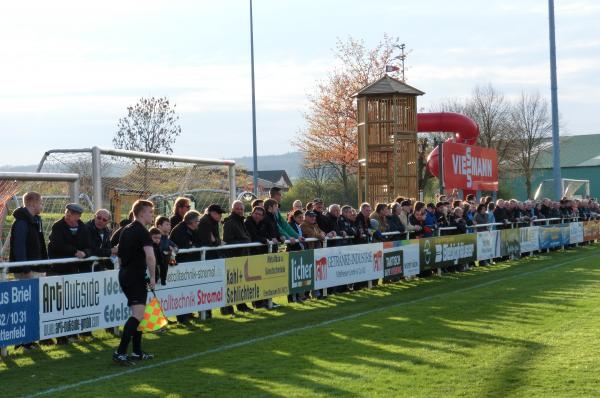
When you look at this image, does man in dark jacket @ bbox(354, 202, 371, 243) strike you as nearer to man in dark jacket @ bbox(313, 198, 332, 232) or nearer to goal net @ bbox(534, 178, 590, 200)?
man in dark jacket @ bbox(313, 198, 332, 232)

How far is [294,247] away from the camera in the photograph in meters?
18.2

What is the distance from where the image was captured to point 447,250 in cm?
2425

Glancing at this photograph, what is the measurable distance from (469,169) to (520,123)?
46212mm

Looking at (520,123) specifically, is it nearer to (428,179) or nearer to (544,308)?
(428,179)

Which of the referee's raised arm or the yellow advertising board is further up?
the referee's raised arm

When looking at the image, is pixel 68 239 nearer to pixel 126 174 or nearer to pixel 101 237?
pixel 101 237

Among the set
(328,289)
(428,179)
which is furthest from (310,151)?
(328,289)

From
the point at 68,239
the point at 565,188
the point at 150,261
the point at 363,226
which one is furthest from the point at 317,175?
the point at 150,261

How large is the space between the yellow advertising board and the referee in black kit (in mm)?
4612

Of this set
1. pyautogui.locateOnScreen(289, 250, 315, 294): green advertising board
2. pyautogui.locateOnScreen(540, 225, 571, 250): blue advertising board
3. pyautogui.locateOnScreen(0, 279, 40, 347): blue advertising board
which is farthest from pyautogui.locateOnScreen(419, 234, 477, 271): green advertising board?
pyautogui.locateOnScreen(0, 279, 40, 347): blue advertising board

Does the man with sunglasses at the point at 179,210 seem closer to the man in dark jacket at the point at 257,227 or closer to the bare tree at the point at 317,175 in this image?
the man in dark jacket at the point at 257,227

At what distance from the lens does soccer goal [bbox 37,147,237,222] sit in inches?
661

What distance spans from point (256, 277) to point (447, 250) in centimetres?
917

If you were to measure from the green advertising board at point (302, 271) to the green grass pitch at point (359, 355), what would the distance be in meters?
0.39
